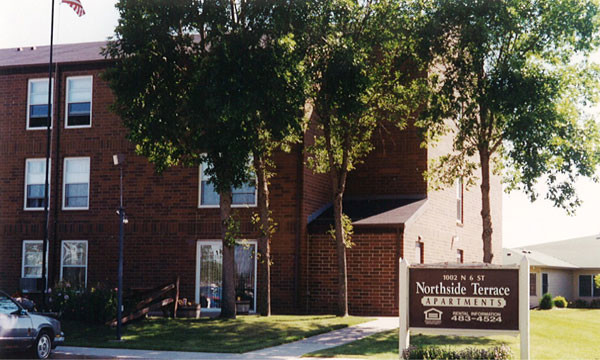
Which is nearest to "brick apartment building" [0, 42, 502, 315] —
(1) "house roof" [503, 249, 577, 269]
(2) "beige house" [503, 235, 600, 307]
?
(1) "house roof" [503, 249, 577, 269]

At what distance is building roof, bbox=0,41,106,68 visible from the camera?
28641mm

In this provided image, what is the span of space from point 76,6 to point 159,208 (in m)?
7.68

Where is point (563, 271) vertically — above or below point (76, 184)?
below

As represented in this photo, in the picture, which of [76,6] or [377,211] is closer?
[76,6]

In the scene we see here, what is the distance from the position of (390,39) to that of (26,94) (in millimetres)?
14654

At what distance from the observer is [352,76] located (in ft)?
67.2

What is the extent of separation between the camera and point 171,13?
19.5 metres

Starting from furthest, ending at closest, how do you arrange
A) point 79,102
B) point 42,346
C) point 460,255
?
point 460,255 < point 79,102 < point 42,346

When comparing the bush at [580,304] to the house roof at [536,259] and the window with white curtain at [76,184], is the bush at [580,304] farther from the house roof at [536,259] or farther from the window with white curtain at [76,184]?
the window with white curtain at [76,184]

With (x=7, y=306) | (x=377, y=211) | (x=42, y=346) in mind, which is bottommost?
(x=42, y=346)

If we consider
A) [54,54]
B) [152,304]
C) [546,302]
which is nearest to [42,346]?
[152,304]

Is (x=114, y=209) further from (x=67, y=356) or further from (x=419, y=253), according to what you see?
(x=67, y=356)

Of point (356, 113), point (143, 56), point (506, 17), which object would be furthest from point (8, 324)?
point (506, 17)

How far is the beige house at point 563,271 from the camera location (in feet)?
146
